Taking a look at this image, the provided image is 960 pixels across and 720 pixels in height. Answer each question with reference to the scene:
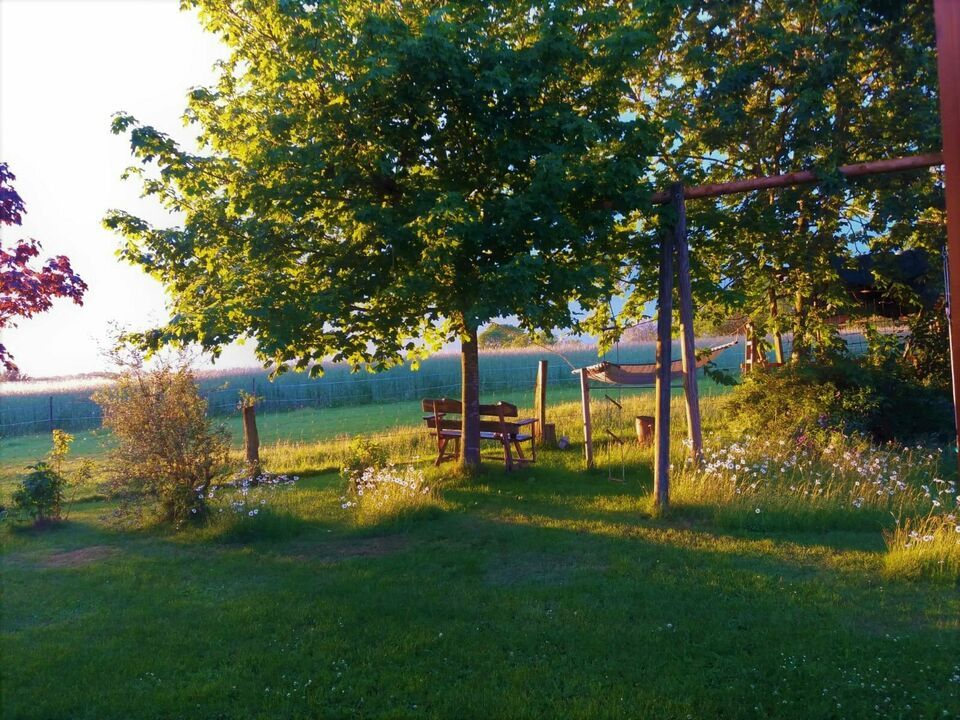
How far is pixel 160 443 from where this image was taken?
29.2ft

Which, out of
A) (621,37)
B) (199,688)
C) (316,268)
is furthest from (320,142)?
(199,688)

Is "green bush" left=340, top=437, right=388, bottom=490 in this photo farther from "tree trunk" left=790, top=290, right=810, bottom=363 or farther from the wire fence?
the wire fence

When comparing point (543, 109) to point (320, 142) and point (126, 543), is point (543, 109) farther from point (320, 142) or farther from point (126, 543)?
point (126, 543)

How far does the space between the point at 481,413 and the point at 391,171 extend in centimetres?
451

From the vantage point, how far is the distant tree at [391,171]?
8672 millimetres

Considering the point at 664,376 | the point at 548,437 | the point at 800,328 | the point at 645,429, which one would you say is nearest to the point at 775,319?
the point at 800,328

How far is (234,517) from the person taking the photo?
8820 mm

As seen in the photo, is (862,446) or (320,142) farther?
(862,446)

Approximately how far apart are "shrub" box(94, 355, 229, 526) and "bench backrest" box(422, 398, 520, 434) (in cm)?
419

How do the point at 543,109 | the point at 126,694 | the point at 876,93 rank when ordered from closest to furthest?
1. the point at 126,694
2. the point at 543,109
3. the point at 876,93

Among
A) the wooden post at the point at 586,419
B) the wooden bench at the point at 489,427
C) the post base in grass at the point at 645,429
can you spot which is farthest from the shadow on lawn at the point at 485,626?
the post base in grass at the point at 645,429

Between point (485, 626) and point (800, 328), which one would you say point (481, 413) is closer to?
point (800, 328)

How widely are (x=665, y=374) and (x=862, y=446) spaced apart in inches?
128

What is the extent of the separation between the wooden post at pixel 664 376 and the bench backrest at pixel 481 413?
2.85 m
